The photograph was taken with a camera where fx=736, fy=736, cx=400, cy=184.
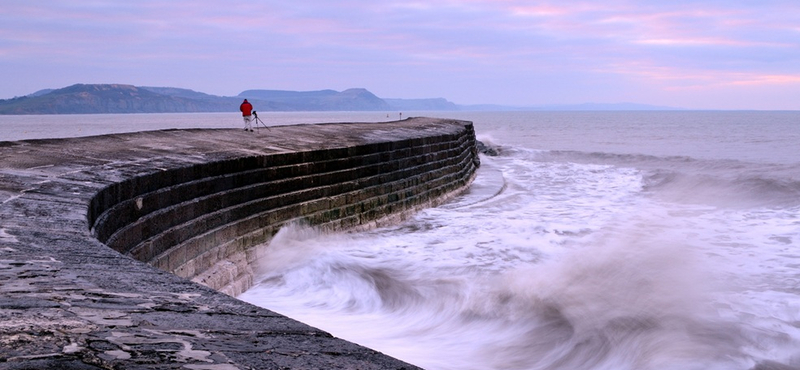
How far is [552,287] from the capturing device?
8594mm

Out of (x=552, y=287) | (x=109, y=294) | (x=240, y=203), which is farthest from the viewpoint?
(x=240, y=203)

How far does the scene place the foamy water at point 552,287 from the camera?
665 cm

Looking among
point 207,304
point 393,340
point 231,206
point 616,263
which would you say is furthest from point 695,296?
point 207,304

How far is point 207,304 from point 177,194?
4864mm

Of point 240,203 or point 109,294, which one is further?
point 240,203

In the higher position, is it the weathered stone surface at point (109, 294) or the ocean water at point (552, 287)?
the weathered stone surface at point (109, 294)

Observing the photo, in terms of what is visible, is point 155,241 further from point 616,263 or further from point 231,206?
point 616,263

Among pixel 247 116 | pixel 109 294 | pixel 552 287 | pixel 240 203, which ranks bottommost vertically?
pixel 552 287

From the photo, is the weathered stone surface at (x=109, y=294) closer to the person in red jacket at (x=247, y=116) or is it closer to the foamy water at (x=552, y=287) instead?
the foamy water at (x=552, y=287)

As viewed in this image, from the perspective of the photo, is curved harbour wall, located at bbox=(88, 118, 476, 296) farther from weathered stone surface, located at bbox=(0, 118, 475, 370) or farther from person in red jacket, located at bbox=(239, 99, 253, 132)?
person in red jacket, located at bbox=(239, 99, 253, 132)

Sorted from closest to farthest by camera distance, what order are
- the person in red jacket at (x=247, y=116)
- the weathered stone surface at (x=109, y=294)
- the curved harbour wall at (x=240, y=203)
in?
the weathered stone surface at (x=109, y=294) < the curved harbour wall at (x=240, y=203) < the person in red jacket at (x=247, y=116)

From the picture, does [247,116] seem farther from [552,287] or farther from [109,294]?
[109,294]

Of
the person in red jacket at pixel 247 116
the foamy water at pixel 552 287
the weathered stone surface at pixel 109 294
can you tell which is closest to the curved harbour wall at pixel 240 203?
the weathered stone surface at pixel 109 294

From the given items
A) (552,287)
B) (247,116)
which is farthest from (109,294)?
(247,116)
